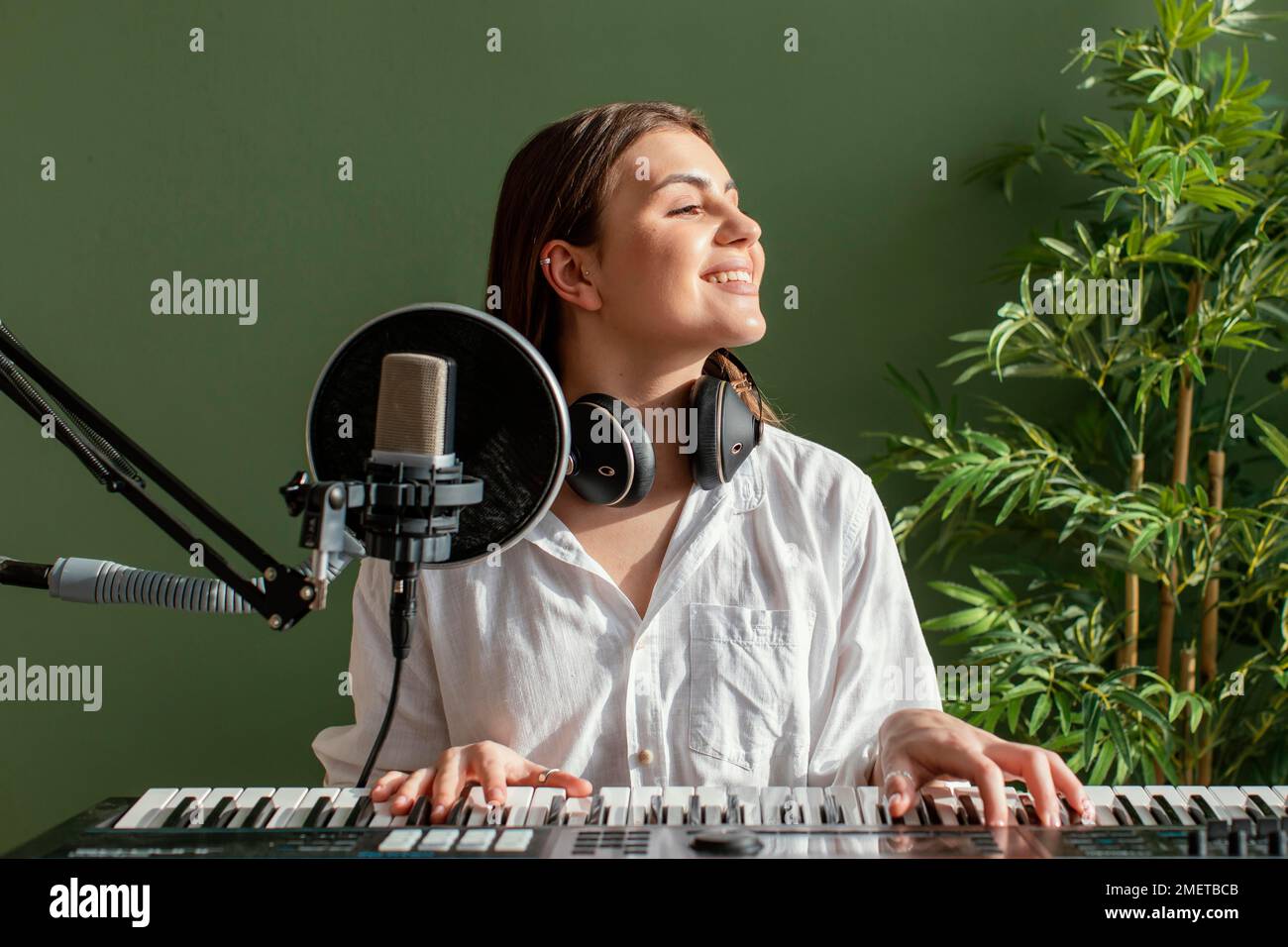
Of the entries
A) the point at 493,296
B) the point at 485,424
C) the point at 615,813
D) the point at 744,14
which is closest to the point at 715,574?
the point at 493,296

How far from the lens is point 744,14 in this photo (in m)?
2.62

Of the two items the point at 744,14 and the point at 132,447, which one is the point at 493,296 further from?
the point at 744,14

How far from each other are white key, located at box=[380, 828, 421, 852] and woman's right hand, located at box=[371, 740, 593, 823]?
99 millimetres

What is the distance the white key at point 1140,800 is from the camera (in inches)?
38.2

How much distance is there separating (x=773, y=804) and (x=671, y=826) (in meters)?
0.14

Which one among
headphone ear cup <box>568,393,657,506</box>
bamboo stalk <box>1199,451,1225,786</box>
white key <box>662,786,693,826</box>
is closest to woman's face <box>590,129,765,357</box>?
headphone ear cup <box>568,393,657,506</box>

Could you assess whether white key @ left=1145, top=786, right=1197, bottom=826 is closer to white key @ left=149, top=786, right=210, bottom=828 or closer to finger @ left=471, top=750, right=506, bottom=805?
finger @ left=471, top=750, right=506, bottom=805

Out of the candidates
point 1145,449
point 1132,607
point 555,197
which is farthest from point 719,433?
point 1145,449

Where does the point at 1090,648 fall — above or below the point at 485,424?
below

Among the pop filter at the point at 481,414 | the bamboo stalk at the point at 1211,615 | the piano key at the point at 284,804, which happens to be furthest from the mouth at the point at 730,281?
the bamboo stalk at the point at 1211,615

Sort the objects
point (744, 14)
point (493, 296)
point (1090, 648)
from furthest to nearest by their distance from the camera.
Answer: point (744, 14)
point (1090, 648)
point (493, 296)

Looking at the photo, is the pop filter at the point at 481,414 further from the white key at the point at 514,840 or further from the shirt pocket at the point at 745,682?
the shirt pocket at the point at 745,682
